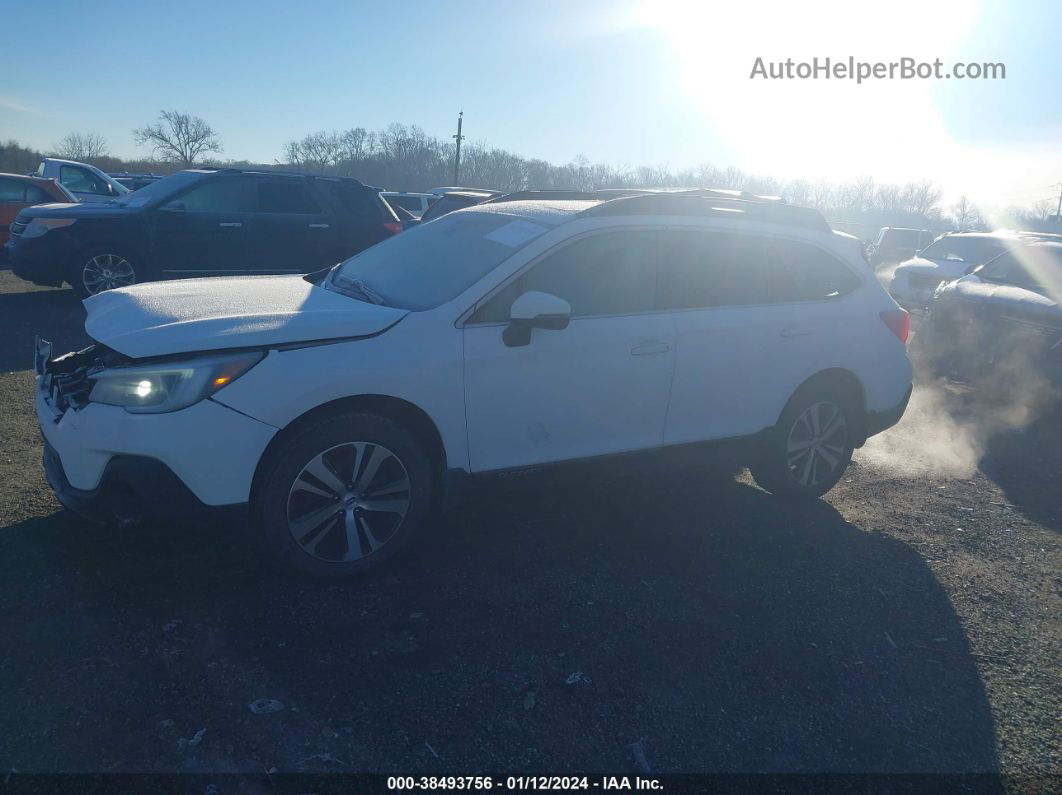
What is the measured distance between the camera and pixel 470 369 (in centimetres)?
403

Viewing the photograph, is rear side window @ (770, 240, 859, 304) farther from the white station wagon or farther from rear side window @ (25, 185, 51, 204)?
rear side window @ (25, 185, 51, 204)

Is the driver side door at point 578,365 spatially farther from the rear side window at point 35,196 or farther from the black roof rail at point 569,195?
the rear side window at point 35,196

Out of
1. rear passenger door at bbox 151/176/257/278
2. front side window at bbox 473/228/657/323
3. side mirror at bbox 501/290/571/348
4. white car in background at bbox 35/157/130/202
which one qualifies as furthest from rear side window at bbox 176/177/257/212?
white car in background at bbox 35/157/130/202

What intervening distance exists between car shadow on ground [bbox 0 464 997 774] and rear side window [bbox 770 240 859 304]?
63.0 inches

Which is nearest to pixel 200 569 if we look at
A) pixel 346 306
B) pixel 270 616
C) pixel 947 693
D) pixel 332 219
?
pixel 270 616

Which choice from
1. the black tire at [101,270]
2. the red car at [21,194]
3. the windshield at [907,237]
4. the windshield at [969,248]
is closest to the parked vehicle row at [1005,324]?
the windshield at [969,248]

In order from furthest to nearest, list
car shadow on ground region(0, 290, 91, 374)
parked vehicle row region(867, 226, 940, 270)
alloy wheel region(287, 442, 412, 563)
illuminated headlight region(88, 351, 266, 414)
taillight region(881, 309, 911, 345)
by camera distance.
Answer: parked vehicle row region(867, 226, 940, 270) → car shadow on ground region(0, 290, 91, 374) → taillight region(881, 309, 911, 345) → alloy wheel region(287, 442, 412, 563) → illuminated headlight region(88, 351, 266, 414)

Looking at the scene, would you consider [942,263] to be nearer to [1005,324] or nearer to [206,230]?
[1005,324]

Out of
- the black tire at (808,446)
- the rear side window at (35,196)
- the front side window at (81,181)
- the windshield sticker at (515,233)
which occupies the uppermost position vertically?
the front side window at (81,181)

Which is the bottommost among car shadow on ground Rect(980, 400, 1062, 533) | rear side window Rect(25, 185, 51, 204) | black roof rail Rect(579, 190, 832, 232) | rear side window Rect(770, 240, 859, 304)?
car shadow on ground Rect(980, 400, 1062, 533)

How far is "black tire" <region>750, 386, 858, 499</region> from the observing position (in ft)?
17.2

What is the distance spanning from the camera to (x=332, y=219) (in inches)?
452

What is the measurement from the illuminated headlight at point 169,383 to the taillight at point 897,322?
409 cm

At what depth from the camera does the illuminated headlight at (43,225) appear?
10.3m
